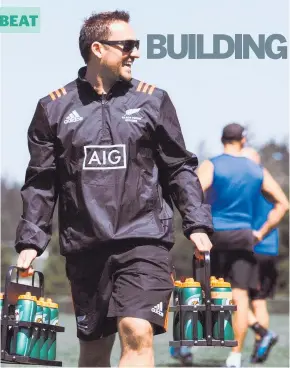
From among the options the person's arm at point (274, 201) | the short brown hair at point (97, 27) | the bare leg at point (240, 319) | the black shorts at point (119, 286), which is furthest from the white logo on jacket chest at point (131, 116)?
the person's arm at point (274, 201)

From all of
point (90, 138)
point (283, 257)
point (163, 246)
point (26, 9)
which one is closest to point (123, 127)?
point (90, 138)

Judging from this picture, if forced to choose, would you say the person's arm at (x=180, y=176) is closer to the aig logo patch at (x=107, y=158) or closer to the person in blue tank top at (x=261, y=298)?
the aig logo patch at (x=107, y=158)

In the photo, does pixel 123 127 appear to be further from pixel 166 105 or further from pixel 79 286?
pixel 79 286

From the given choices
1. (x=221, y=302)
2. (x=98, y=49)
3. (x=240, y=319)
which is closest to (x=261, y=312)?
(x=240, y=319)

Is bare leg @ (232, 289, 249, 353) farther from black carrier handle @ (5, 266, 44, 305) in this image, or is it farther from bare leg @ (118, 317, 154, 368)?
bare leg @ (118, 317, 154, 368)

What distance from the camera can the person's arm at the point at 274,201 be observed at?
11133 millimetres

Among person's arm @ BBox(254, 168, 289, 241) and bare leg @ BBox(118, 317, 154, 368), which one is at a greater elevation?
person's arm @ BBox(254, 168, 289, 241)

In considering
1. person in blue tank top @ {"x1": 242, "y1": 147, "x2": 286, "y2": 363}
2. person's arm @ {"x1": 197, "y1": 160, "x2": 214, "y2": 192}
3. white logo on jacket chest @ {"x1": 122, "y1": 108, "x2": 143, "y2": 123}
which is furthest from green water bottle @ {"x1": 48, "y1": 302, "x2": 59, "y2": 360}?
person in blue tank top @ {"x1": 242, "y1": 147, "x2": 286, "y2": 363}

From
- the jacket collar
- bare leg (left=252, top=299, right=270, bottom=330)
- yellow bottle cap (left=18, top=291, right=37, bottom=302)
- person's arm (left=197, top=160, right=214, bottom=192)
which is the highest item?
the jacket collar

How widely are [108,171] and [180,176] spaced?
1.27 feet

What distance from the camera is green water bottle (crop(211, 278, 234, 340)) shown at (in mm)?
6707

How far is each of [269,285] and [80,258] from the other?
Result: 7.64m

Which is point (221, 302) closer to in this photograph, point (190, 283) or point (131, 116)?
point (190, 283)

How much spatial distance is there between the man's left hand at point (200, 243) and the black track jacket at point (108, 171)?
39mm
